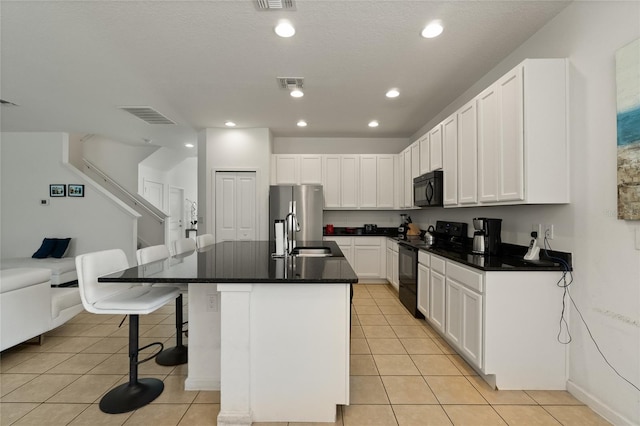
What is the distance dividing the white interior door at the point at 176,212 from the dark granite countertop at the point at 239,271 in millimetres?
7306

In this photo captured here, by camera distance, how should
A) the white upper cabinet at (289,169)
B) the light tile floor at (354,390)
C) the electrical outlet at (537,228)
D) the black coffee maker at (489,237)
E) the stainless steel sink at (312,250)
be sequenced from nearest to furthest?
the light tile floor at (354,390) < the electrical outlet at (537,228) < the black coffee maker at (489,237) < the stainless steel sink at (312,250) < the white upper cabinet at (289,169)

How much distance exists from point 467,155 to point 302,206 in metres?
2.85

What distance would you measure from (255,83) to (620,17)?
3048 millimetres

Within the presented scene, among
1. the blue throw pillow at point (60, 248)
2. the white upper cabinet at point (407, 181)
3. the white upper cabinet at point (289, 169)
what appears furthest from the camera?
the white upper cabinet at point (289, 169)

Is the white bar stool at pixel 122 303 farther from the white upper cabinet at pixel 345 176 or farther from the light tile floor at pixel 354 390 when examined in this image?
the white upper cabinet at pixel 345 176

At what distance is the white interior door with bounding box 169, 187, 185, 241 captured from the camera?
29.3 feet

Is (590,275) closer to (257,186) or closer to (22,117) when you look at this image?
(257,186)

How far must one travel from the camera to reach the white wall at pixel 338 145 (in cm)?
583

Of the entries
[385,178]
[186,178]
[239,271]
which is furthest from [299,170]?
[186,178]

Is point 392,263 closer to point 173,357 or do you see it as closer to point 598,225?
point 598,225

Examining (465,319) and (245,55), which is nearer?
(465,319)

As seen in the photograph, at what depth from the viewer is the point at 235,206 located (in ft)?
17.3

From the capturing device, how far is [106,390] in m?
2.18

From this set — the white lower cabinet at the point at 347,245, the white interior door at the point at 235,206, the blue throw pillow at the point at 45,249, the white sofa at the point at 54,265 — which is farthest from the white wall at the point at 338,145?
the blue throw pillow at the point at 45,249
